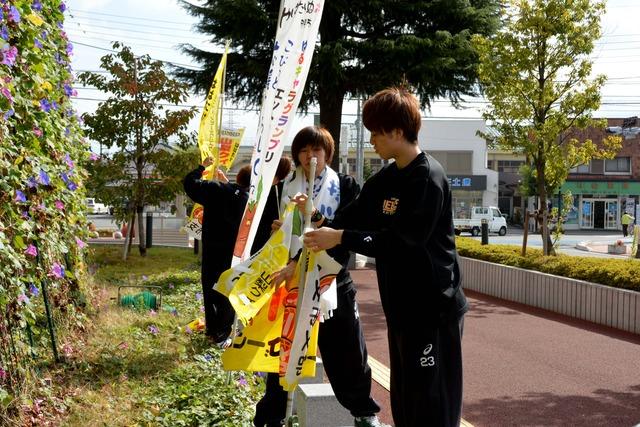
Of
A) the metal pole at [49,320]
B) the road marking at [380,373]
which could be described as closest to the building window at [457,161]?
the road marking at [380,373]

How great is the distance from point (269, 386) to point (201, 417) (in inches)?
24.3

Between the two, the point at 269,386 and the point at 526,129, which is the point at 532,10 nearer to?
the point at 526,129

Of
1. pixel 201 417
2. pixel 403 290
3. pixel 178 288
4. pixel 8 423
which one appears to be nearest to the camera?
pixel 403 290

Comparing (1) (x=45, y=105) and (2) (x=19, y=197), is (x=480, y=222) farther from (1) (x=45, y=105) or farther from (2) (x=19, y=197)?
(2) (x=19, y=197)

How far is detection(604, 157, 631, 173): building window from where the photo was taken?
1811 inches

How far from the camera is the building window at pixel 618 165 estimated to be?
4600cm

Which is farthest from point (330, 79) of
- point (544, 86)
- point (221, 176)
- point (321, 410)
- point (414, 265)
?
point (414, 265)

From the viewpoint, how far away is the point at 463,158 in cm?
4919

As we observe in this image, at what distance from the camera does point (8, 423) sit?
3.73m

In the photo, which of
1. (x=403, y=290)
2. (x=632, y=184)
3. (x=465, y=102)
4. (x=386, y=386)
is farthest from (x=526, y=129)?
(x=632, y=184)

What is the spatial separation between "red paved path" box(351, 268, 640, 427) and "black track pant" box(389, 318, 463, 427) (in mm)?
2219

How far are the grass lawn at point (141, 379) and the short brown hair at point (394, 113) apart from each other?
88.2 inches

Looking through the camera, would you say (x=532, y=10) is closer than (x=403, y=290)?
No

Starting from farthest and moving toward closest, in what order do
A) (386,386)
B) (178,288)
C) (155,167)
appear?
(155,167), (178,288), (386,386)
